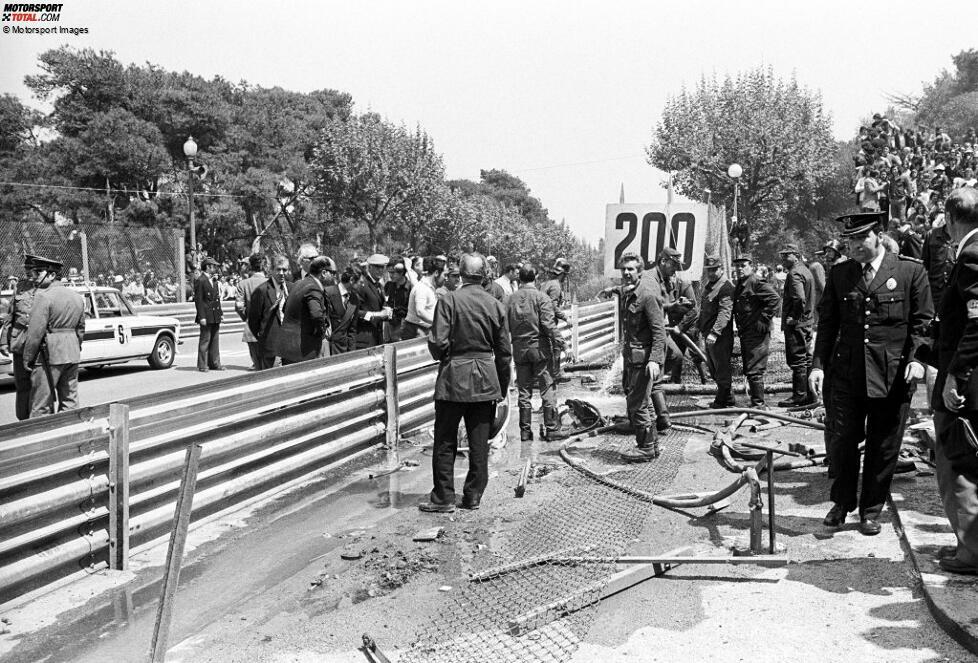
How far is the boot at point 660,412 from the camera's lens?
8750 mm

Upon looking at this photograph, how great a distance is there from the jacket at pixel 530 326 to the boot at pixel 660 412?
45.9 inches

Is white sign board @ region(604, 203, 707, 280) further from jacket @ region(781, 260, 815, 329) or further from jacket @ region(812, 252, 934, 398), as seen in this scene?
jacket @ region(812, 252, 934, 398)

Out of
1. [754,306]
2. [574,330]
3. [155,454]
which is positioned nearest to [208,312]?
[574,330]

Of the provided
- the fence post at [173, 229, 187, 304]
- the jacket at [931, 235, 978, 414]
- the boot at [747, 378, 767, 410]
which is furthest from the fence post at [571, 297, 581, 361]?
the fence post at [173, 229, 187, 304]

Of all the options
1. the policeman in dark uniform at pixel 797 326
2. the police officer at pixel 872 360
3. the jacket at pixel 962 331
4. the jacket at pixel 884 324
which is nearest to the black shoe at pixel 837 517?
the police officer at pixel 872 360

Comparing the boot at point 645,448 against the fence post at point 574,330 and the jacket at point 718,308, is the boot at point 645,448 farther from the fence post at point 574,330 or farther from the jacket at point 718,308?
the fence post at point 574,330

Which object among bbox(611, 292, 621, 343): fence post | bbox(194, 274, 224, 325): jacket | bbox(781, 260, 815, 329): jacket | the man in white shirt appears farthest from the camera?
bbox(611, 292, 621, 343): fence post

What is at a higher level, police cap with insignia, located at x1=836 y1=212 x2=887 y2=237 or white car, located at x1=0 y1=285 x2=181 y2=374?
police cap with insignia, located at x1=836 y1=212 x2=887 y2=237

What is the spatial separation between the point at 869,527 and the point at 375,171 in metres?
44.4

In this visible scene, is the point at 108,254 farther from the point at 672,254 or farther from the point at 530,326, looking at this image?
the point at 530,326

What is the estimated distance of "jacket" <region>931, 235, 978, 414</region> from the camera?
436 centimetres

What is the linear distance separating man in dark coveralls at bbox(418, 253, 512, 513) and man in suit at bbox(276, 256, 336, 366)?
9.24 feet

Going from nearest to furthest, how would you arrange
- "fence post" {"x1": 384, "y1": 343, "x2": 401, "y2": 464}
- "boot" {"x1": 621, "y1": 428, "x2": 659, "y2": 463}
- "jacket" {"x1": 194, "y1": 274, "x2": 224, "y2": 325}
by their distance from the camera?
"boot" {"x1": 621, "y1": 428, "x2": 659, "y2": 463}
"fence post" {"x1": 384, "y1": 343, "x2": 401, "y2": 464}
"jacket" {"x1": 194, "y1": 274, "x2": 224, "y2": 325}

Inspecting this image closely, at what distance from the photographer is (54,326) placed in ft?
27.4
